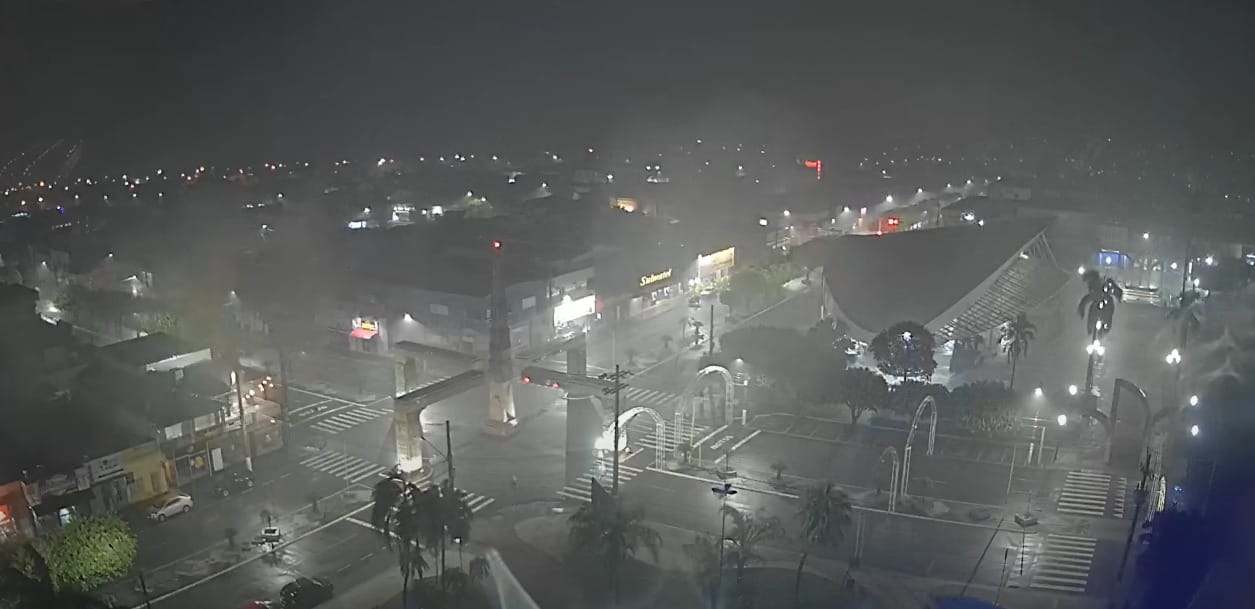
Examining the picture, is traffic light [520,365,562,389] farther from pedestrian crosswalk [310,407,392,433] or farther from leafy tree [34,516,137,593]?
leafy tree [34,516,137,593]

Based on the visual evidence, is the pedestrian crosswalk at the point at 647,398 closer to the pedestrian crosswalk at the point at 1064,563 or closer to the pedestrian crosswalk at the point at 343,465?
the pedestrian crosswalk at the point at 343,465

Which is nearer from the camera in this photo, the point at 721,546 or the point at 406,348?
the point at 721,546

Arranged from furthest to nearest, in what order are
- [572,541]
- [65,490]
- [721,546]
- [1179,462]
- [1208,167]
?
1. [1208,167]
2. [1179,462]
3. [65,490]
4. [572,541]
5. [721,546]

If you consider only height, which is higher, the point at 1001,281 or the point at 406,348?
the point at 1001,281

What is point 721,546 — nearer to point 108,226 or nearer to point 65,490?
point 65,490

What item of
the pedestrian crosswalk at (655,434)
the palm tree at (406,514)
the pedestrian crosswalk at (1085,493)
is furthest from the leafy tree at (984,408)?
the palm tree at (406,514)

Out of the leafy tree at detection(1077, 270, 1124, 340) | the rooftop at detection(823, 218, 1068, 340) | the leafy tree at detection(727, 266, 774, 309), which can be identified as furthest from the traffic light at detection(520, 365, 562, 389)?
the leafy tree at detection(1077, 270, 1124, 340)

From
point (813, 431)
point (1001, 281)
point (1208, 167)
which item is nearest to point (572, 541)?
point (813, 431)
